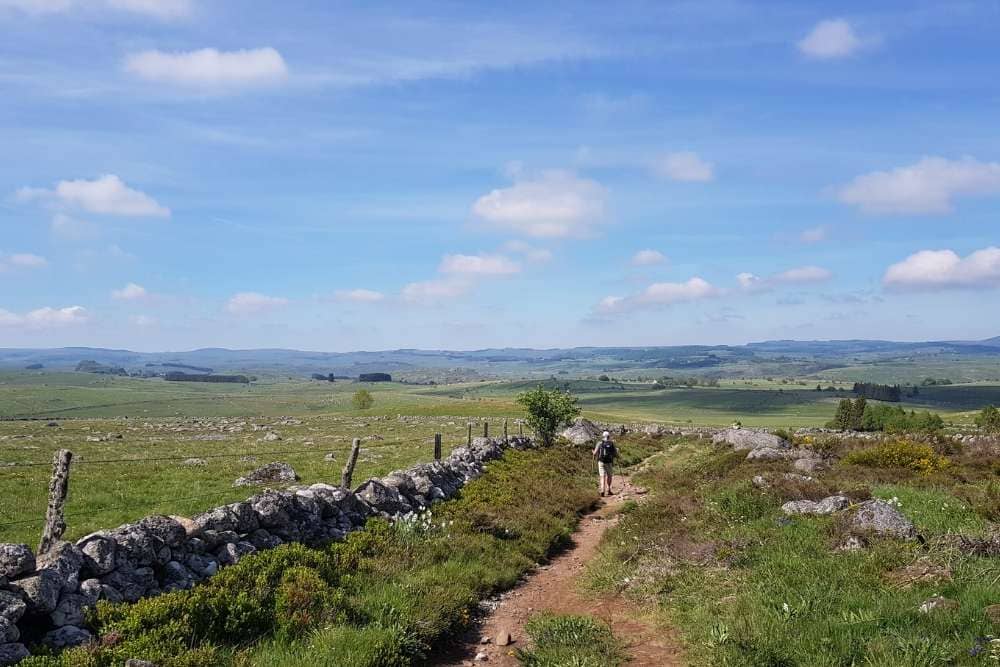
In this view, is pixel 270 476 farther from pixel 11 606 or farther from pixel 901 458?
pixel 901 458

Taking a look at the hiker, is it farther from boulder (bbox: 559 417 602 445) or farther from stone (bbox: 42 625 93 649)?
stone (bbox: 42 625 93 649)

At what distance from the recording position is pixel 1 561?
830 cm

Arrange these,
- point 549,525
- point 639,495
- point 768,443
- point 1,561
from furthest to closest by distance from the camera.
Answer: point 768,443 < point 639,495 < point 549,525 < point 1,561

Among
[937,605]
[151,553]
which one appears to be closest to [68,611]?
[151,553]

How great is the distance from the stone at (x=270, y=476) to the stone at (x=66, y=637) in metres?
17.6

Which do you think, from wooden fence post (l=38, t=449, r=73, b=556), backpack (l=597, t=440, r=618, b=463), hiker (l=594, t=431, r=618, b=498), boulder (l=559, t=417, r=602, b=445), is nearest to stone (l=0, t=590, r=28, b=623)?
wooden fence post (l=38, t=449, r=73, b=556)

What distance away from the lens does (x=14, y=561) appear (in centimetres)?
842

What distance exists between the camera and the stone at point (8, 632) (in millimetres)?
7672

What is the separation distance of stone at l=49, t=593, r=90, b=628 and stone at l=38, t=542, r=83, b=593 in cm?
16

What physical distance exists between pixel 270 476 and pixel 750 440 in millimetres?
29778

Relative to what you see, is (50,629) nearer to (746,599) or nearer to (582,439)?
(746,599)

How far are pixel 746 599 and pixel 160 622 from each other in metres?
9.61

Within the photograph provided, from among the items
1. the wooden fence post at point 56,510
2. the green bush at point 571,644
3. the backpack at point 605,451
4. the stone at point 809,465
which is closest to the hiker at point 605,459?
the backpack at point 605,451

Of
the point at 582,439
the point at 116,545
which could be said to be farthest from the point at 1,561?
the point at 582,439
